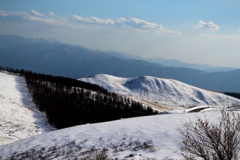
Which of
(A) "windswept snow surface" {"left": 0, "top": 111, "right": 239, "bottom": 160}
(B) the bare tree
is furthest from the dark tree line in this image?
(B) the bare tree

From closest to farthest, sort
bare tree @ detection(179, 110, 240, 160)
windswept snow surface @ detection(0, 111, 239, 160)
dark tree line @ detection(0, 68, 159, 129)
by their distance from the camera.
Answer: bare tree @ detection(179, 110, 240, 160), windswept snow surface @ detection(0, 111, 239, 160), dark tree line @ detection(0, 68, 159, 129)

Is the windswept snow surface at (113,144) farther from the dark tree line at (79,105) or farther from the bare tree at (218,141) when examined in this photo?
the dark tree line at (79,105)

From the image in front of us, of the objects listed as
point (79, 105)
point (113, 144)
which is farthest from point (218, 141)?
point (79, 105)

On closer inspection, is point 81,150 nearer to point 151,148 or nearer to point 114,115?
point 151,148

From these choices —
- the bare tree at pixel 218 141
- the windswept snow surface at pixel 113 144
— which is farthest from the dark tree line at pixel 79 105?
the bare tree at pixel 218 141

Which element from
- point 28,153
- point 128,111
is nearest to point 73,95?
point 128,111

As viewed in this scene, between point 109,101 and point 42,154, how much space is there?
105 m

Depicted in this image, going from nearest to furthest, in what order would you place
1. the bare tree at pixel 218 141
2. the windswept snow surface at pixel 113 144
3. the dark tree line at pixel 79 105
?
1. the bare tree at pixel 218 141
2. the windswept snow surface at pixel 113 144
3. the dark tree line at pixel 79 105

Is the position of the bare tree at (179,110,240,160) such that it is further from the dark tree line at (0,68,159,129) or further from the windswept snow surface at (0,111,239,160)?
the dark tree line at (0,68,159,129)

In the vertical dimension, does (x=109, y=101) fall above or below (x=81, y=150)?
below

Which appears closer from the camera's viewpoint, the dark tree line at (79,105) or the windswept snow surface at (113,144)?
the windswept snow surface at (113,144)

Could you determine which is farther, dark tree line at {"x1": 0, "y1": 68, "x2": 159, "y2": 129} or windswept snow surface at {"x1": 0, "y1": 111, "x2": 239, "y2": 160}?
dark tree line at {"x1": 0, "y1": 68, "x2": 159, "y2": 129}

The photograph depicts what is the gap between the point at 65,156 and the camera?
570 inches

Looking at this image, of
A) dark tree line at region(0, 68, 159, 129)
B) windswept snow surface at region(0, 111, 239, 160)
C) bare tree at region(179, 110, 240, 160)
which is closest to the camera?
bare tree at region(179, 110, 240, 160)
